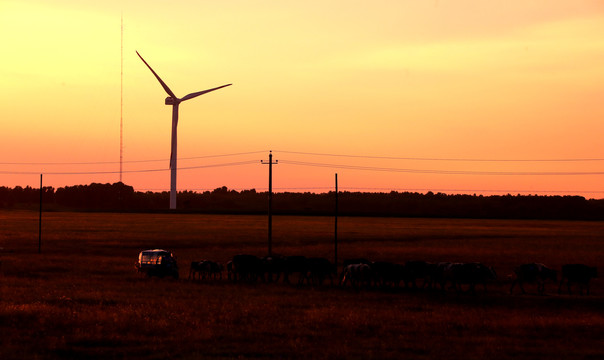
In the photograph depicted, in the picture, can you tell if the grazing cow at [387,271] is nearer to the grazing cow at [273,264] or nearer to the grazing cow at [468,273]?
the grazing cow at [468,273]

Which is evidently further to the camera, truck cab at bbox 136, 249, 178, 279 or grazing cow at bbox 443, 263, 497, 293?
truck cab at bbox 136, 249, 178, 279

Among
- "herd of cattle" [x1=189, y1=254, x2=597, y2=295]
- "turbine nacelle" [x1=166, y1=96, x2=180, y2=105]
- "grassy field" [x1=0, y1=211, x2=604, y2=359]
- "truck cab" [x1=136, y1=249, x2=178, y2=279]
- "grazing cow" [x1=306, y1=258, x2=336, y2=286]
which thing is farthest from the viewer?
"turbine nacelle" [x1=166, y1=96, x2=180, y2=105]

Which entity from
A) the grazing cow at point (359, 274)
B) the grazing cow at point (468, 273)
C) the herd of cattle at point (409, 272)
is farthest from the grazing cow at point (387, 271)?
the grazing cow at point (468, 273)

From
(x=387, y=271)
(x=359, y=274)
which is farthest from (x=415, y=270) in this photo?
(x=359, y=274)

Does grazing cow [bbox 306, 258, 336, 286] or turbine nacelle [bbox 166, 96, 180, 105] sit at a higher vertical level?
turbine nacelle [bbox 166, 96, 180, 105]

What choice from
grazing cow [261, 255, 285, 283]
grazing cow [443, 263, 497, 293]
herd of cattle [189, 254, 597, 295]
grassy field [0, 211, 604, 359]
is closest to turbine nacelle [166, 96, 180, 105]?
grassy field [0, 211, 604, 359]

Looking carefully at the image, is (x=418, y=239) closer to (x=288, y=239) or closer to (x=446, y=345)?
(x=288, y=239)

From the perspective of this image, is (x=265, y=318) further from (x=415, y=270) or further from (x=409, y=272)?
(x=415, y=270)

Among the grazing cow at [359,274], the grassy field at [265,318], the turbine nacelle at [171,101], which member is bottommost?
Result: the grassy field at [265,318]

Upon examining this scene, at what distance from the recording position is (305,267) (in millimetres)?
47719

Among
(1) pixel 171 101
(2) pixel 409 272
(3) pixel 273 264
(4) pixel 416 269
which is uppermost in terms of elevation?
(1) pixel 171 101

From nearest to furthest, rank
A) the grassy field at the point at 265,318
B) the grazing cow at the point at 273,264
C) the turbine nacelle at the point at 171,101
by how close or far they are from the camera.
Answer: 1. the grassy field at the point at 265,318
2. the grazing cow at the point at 273,264
3. the turbine nacelle at the point at 171,101

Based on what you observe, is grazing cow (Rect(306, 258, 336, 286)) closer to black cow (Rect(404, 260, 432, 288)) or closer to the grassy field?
the grassy field

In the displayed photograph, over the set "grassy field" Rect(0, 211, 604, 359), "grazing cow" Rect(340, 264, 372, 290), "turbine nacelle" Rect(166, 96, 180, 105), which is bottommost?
"grassy field" Rect(0, 211, 604, 359)
